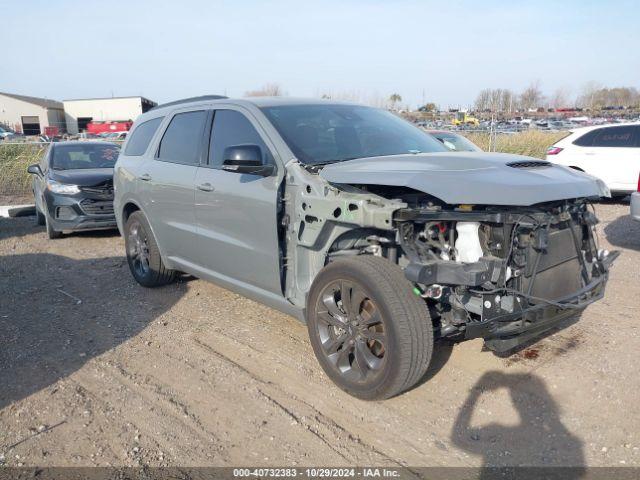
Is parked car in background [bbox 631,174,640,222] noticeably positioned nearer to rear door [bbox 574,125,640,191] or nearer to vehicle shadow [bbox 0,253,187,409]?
rear door [bbox 574,125,640,191]

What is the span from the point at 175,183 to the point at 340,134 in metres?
1.68

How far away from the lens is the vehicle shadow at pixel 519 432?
Answer: 2.96 meters

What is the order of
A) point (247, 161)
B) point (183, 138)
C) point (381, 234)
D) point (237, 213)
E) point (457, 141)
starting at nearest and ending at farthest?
point (381, 234)
point (247, 161)
point (237, 213)
point (183, 138)
point (457, 141)

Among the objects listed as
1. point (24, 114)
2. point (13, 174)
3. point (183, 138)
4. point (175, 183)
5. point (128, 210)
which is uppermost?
point (24, 114)

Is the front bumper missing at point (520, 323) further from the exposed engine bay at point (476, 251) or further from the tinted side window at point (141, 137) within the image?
the tinted side window at point (141, 137)

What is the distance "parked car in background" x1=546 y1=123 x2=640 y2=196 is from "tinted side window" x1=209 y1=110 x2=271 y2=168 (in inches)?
354

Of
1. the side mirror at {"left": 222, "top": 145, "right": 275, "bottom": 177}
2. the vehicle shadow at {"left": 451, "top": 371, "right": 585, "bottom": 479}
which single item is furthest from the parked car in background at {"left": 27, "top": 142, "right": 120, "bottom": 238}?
the vehicle shadow at {"left": 451, "top": 371, "right": 585, "bottom": 479}

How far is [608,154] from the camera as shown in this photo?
1127cm

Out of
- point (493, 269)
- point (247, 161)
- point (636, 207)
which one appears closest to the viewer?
point (493, 269)

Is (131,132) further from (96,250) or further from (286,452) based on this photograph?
(286,452)

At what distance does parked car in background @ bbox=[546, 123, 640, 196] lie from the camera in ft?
36.0

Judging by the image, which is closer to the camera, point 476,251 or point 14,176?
point 476,251

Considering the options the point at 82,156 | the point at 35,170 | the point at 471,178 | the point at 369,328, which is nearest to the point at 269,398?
the point at 369,328

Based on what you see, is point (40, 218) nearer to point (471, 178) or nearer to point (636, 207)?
point (471, 178)
